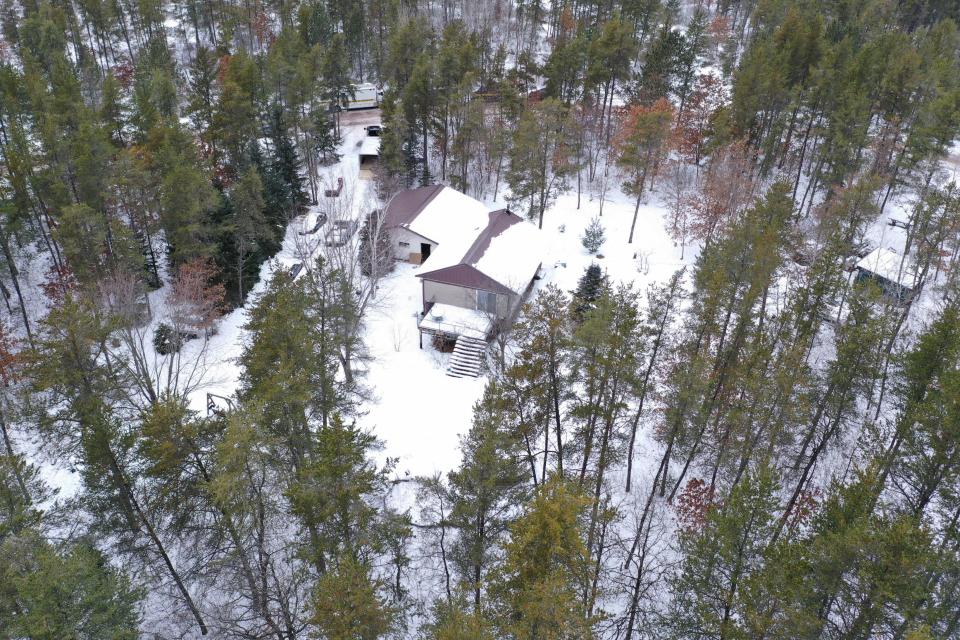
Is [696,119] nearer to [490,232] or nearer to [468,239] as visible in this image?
[490,232]

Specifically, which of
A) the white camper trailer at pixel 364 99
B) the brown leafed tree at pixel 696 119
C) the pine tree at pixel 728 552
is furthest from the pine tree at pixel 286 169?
the pine tree at pixel 728 552

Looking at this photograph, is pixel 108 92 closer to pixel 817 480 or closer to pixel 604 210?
pixel 604 210

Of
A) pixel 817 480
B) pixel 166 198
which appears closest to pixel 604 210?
pixel 817 480

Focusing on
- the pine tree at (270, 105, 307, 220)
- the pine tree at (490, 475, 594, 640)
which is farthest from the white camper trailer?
the pine tree at (490, 475, 594, 640)

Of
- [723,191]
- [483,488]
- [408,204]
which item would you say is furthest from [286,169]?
[483,488]

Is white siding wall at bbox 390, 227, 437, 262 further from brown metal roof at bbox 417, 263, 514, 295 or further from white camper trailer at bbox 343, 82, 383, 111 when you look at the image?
white camper trailer at bbox 343, 82, 383, 111
